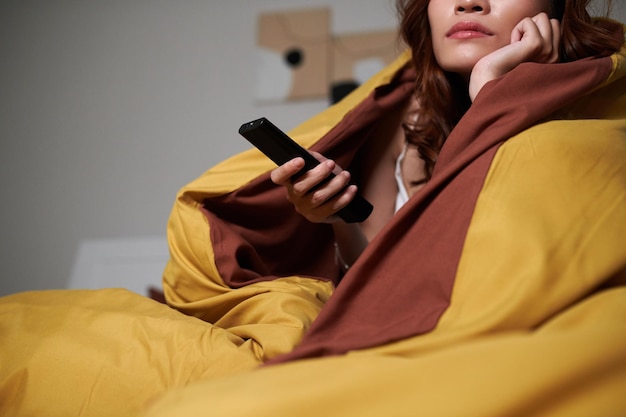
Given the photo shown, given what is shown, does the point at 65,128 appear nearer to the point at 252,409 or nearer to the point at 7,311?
the point at 7,311

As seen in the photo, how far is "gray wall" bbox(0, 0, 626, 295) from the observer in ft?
7.18

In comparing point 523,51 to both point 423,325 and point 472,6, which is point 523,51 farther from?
point 423,325

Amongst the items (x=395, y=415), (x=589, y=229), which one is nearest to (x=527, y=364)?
(x=395, y=415)

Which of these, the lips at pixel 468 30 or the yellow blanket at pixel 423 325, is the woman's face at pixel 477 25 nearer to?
the lips at pixel 468 30

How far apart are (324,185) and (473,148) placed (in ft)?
0.74

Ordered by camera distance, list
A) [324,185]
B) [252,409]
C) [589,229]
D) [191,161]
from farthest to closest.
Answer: [191,161], [324,185], [589,229], [252,409]

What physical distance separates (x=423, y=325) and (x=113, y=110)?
195 cm

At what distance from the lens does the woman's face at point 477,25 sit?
0.98m

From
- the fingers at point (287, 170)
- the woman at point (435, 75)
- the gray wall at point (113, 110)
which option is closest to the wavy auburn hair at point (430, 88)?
the woman at point (435, 75)

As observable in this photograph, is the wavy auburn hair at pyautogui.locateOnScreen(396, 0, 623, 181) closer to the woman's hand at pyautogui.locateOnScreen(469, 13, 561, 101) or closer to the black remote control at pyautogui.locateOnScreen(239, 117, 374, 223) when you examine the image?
the woman's hand at pyautogui.locateOnScreen(469, 13, 561, 101)

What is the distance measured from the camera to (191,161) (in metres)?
2.19

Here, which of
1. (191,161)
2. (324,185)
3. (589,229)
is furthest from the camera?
(191,161)

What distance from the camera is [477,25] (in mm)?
991

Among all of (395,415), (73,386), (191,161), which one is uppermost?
(395,415)
